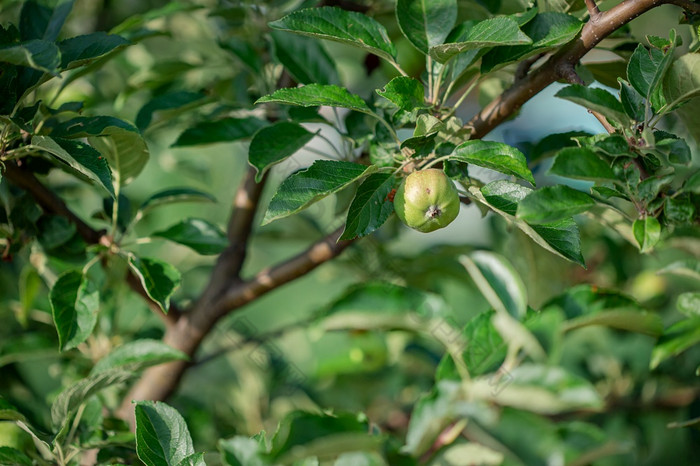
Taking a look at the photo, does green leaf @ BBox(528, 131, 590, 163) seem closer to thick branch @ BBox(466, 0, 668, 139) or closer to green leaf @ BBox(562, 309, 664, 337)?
thick branch @ BBox(466, 0, 668, 139)

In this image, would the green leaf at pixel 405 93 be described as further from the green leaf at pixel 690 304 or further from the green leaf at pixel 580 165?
the green leaf at pixel 690 304

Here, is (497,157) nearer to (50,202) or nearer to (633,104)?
(633,104)

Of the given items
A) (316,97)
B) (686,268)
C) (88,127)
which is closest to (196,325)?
(88,127)

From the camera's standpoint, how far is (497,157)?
767mm

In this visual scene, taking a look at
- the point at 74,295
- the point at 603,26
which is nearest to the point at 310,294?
the point at 74,295

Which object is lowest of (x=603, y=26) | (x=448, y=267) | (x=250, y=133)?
(x=448, y=267)

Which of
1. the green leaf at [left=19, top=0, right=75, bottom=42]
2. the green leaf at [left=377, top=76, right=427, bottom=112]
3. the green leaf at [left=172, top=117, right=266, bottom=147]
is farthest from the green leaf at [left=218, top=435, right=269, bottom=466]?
the green leaf at [left=19, top=0, right=75, bottom=42]

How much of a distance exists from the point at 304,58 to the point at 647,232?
58 cm

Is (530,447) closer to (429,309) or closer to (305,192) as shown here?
(429,309)

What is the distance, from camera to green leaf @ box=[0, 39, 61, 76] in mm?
702

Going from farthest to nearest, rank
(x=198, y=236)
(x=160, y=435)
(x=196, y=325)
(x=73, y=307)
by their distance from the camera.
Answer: (x=196, y=325), (x=198, y=236), (x=73, y=307), (x=160, y=435)

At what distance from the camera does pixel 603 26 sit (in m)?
0.80

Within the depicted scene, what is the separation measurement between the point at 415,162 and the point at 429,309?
0.20m

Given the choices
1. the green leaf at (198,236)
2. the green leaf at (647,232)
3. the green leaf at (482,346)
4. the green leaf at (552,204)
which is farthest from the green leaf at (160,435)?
the green leaf at (647,232)
